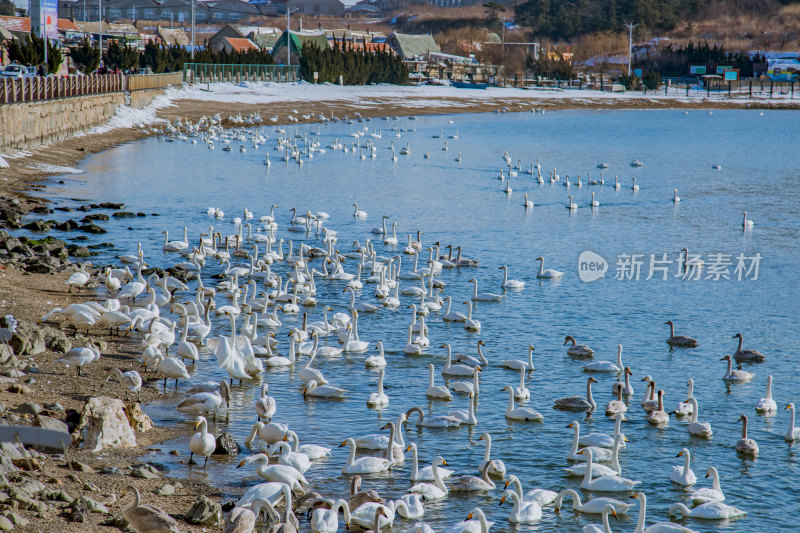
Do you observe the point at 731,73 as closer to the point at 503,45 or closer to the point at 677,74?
the point at 677,74

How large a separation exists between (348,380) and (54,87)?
34.8m

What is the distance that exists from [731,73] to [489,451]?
12344cm

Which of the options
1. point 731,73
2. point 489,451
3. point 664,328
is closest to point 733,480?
point 489,451

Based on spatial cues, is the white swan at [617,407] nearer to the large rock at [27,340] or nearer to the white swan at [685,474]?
the white swan at [685,474]

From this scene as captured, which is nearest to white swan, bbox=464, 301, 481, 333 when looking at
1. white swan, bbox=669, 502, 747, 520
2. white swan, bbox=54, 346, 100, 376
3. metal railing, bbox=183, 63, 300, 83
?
white swan, bbox=54, 346, 100, 376

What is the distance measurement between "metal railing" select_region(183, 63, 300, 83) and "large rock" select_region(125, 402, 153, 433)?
74.9m

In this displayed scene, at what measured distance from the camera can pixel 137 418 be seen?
40.5 feet

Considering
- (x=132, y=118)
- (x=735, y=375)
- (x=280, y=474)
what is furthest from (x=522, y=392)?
(x=132, y=118)

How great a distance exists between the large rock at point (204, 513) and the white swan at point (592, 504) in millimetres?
4176

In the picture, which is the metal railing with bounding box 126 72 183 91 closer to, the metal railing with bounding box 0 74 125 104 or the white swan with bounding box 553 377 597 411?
the metal railing with bounding box 0 74 125 104

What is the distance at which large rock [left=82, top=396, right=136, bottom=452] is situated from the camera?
11.5 meters

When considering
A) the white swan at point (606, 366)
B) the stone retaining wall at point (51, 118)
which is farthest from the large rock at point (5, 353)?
the stone retaining wall at point (51, 118)

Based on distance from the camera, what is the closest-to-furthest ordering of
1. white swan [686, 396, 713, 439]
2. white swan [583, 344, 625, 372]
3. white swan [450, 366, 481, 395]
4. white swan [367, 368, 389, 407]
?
white swan [686, 396, 713, 439] → white swan [367, 368, 389, 407] → white swan [450, 366, 481, 395] → white swan [583, 344, 625, 372]

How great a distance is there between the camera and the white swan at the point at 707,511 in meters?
11.2
